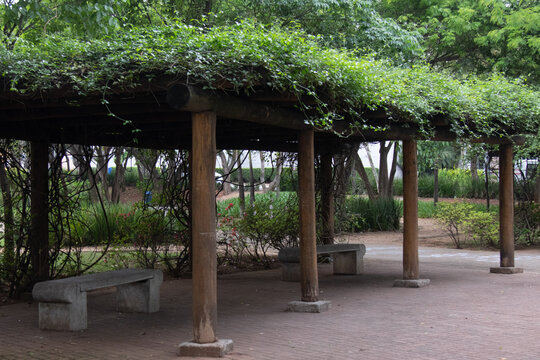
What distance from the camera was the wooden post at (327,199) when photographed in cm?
1354

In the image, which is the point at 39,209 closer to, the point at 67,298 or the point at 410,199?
the point at 67,298

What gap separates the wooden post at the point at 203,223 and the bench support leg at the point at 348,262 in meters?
6.35

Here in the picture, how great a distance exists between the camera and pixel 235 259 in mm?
14289

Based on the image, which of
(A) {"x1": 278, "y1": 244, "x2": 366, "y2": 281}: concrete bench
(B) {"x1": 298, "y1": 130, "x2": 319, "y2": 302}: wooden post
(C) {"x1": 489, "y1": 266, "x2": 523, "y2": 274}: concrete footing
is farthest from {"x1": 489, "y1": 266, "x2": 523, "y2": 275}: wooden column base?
(B) {"x1": 298, "y1": 130, "x2": 319, "y2": 302}: wooden post

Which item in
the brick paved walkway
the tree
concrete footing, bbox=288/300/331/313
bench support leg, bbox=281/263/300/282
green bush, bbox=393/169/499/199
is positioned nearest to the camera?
the brick paved walkway

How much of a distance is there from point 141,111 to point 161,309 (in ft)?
9.67

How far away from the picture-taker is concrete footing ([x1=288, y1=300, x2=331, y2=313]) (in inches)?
332

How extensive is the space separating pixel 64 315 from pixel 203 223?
2.32 metres

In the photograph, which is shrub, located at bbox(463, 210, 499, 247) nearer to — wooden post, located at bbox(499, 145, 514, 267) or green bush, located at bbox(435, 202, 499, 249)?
green bush, located at bbox(435, 202, 499, 249)

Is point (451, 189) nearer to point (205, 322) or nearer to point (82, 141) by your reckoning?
point (82, 141)

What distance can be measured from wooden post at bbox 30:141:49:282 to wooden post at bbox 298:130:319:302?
3.90 meters

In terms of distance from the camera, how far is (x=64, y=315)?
24.9ft

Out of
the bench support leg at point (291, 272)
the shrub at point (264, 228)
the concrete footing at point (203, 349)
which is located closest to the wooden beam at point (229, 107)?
the concrete footing at point (203, 349)

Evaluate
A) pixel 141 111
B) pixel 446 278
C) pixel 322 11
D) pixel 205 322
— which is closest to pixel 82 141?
pixel 141 111
